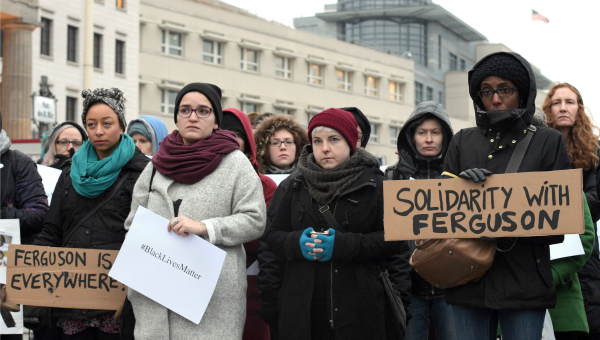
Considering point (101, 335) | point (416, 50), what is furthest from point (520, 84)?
point (416, 50)

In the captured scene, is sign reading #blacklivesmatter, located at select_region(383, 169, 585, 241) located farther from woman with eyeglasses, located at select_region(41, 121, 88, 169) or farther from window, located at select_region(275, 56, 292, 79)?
window, located at select_region(275, 56, 292, 79)

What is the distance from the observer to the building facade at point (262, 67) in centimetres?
4738

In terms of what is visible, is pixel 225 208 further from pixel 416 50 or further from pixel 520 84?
pixel 416 50

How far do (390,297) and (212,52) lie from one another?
47.3 meters

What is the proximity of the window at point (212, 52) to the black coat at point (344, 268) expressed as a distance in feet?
152

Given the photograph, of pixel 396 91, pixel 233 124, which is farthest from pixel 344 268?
pixel 396 91

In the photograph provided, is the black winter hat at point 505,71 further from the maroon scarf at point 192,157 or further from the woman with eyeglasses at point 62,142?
the woman with eyeglasses at point 62,142

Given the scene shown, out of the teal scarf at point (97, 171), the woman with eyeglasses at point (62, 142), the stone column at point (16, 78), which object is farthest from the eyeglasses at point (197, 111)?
the stone column at point (16, 78)

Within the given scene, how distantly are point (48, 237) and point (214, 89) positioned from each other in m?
1.42

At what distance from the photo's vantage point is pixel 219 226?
435 centimetres

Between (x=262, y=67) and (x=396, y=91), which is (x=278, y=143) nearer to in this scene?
(x=262, y=67)

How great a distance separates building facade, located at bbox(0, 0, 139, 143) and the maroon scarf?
31223mm

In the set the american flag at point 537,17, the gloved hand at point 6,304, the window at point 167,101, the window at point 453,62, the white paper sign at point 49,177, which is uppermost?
the american flag at point 537,17

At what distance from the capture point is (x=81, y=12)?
136 ft
